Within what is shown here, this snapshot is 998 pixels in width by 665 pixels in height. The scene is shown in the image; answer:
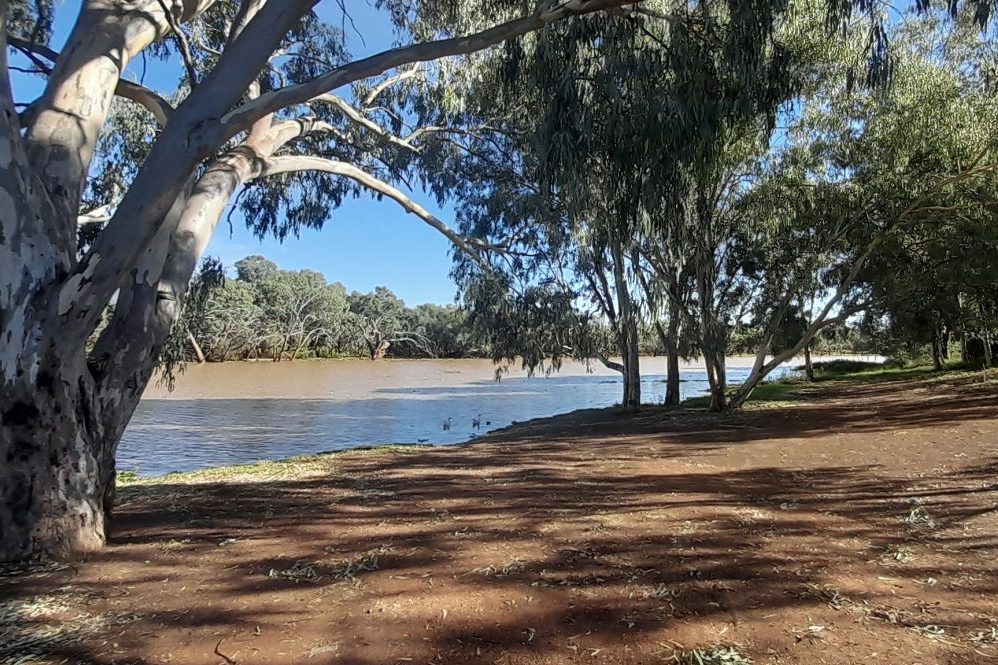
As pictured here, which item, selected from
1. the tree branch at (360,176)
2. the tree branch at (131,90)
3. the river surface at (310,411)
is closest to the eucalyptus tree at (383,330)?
the river surface at (310,411)

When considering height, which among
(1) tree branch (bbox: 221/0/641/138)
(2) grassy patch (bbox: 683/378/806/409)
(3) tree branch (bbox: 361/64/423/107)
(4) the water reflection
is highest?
(3) tree branch (bbox: 361/64/423/107)

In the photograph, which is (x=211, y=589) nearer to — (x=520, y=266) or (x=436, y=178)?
(x=520, y=266)

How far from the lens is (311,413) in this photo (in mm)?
15109

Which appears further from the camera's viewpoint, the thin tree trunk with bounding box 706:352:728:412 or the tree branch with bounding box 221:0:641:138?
the thin tree trunk with bounding box 706:352:728:412

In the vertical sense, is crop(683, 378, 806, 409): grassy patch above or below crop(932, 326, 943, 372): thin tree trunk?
below

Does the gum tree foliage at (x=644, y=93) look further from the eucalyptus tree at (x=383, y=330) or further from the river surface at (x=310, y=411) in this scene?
the eucalyptus tree at (x=383, y=330)

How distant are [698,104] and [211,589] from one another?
13.9 feet

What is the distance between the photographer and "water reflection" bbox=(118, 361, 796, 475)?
9.86m

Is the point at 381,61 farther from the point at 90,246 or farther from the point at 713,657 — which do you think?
the point at 713,657

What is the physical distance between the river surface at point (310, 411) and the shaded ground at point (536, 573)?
5.32 m

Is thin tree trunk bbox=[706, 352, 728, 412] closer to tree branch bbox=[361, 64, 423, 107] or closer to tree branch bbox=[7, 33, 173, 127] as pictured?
tree branch bbox=[361, 64, 423, 107]

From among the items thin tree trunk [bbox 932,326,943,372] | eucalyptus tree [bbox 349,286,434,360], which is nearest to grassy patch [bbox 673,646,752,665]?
thin tree trunk [bbox 932,326,943,372]

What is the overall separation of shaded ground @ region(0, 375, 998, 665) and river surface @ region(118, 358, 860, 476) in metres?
5.32

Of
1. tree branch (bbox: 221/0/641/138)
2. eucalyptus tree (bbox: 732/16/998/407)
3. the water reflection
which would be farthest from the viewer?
the water reflection
